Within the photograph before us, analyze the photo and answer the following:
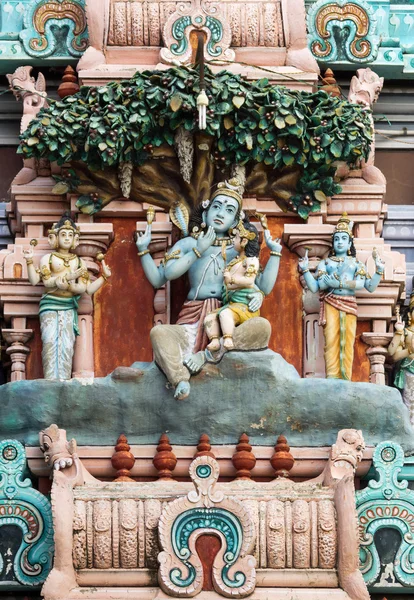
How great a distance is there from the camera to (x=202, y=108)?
18812mm

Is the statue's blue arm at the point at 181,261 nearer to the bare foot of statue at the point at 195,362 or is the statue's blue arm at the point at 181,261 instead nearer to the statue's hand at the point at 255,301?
the statue's hand at the point at 255,301

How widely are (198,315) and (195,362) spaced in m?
0.55

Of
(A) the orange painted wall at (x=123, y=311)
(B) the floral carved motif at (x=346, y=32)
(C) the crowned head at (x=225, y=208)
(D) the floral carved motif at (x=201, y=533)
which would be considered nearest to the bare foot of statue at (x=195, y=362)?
(A) the orange painted wall at (x=123, y=311)

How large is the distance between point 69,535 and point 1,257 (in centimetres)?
281

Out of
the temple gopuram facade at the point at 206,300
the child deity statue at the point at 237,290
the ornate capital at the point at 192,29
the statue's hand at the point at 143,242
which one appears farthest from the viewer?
the ornate capital at the point at 192,29

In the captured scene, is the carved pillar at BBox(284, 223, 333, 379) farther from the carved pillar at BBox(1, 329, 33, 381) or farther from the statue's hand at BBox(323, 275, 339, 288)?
the carved pillar at BBox(1, 329, 33, 381)

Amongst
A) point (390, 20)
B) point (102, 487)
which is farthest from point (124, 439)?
point (390, 20)

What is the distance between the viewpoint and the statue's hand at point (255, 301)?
18.8 metres

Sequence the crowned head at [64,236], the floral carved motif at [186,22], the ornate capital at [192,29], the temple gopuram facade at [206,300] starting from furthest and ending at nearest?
1. the floral carved motif at [186,22]
2. the ornate capital at [192,29]
3. the crowned head at [64,236]
4. the temple gopuram facade at [206,300]

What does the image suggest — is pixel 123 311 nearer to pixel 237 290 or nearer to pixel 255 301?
pixel 237 290

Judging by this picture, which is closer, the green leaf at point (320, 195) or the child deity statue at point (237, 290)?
the child deity statue at point (237, 290)

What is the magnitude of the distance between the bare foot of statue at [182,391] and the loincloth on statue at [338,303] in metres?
1.37

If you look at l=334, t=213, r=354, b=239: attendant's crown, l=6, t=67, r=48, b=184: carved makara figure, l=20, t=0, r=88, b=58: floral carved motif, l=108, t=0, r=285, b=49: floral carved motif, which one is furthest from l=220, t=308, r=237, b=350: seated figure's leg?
l=20, t=0, r=88, b=58: floral carved motif

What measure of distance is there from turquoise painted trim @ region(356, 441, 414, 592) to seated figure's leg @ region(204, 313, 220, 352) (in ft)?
4.68
